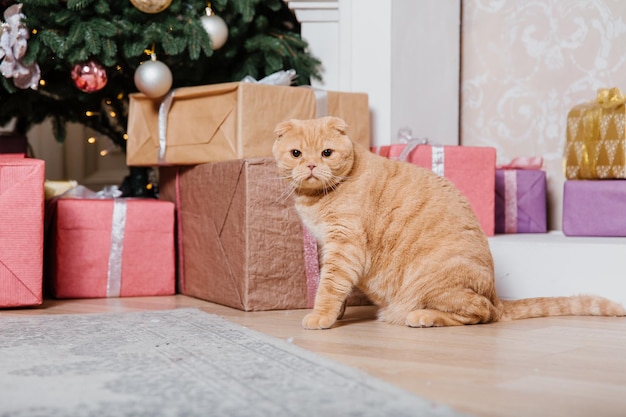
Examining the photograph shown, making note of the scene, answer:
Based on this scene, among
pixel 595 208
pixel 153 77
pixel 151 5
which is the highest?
pixel 151 5

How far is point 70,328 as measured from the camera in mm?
1703

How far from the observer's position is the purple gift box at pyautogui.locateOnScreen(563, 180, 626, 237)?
7.32ft

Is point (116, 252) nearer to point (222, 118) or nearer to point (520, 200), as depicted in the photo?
point (222, 118)

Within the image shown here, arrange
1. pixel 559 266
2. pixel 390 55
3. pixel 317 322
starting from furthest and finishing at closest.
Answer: pixel 390 55, pixel 559 266, pixel 317 322

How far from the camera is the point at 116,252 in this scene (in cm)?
237

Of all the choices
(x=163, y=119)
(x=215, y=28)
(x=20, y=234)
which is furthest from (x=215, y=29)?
(x=20, y=234)

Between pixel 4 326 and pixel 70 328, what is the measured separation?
0.16 meters

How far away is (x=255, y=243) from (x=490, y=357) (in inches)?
32.8

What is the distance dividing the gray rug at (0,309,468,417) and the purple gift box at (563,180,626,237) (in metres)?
1.16

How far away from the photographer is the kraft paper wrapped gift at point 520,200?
8.32ft

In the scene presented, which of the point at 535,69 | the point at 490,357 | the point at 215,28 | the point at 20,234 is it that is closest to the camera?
the point at 490,357

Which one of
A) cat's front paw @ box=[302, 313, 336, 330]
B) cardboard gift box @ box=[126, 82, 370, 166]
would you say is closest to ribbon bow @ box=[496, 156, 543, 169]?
cardboard gift box @ box=[126, 82, 370, 166]

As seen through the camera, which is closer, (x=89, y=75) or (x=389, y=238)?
(x=389, y=238)

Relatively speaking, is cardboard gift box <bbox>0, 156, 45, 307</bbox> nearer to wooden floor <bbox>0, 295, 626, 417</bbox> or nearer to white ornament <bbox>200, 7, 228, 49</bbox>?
wooden floor <bbox>0, 295, 626, 417</bbox>
